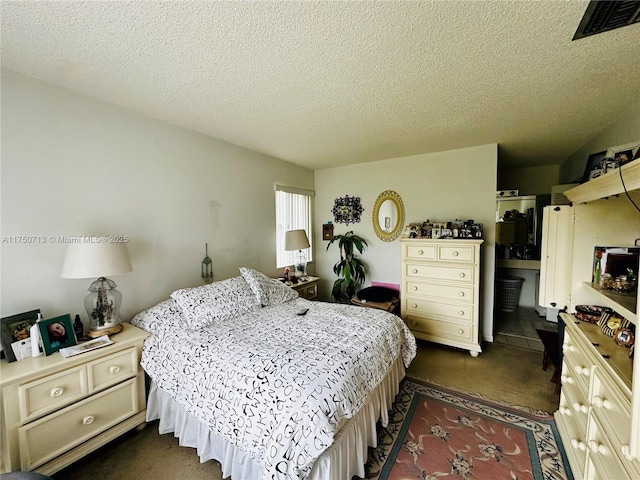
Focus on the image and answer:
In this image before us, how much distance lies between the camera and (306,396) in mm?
1247

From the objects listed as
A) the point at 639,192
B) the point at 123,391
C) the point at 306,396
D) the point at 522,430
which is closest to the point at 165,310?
the point at 123,391

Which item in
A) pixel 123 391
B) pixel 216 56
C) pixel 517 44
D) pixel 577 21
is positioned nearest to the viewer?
pixel 577 21

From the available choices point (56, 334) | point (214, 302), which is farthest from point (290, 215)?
point (56, 334)

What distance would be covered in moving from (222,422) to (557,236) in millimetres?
2553

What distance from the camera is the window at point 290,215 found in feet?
12.5

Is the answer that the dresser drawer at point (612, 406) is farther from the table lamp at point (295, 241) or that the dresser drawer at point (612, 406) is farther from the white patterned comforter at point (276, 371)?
the table lamp at point (295, 241)

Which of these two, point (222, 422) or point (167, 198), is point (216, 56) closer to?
point (167, 198)

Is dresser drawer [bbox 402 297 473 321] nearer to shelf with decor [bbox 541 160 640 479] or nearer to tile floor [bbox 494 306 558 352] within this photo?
tile floor [bbox 494 306 558 352]

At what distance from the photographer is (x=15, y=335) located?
156cm

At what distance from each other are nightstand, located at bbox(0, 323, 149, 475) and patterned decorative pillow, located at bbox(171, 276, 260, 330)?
12.8 inches

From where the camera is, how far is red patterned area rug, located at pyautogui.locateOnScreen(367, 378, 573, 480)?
5.17ft

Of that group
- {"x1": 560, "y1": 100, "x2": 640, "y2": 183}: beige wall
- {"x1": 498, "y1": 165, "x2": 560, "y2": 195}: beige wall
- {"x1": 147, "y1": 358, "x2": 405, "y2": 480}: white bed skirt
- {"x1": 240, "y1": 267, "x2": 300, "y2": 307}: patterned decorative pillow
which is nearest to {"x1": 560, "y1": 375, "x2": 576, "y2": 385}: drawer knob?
{"x1": 147, "y1": 358, "x2": 405, "y2": 480}: white bed skirt

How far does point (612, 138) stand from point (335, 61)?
2.82 metres

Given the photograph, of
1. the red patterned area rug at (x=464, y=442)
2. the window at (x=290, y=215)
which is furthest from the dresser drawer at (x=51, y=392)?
the window at (x=290, y=215)
